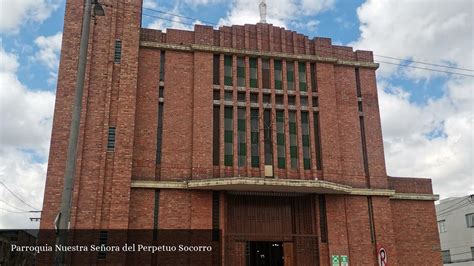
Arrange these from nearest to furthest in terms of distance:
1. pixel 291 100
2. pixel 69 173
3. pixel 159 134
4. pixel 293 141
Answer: pixel 69 173 < pixel 159 134 < pixel 293 141 < pixel 291 100

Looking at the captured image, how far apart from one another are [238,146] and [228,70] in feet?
13.2

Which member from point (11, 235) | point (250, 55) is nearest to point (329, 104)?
point (250, 55)

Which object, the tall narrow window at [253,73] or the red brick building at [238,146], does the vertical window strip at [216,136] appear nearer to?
the red brick building at [238,146]

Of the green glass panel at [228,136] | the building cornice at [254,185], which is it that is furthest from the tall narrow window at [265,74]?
the building cornice at [254,185]

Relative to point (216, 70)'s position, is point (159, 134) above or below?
below

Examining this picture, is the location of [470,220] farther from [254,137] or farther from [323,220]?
[254,137]

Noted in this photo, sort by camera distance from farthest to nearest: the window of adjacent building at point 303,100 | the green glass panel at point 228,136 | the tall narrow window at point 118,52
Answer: the window of adjacent building at point 303,100 → the green glass panel at point 228,136 → the tall narrow window at point 118,52

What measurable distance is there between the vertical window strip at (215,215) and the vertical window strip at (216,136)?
152 centimetres

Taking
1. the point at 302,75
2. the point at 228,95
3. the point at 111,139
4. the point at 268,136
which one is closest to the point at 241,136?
the point at 268,136

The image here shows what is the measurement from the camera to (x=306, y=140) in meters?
22.3

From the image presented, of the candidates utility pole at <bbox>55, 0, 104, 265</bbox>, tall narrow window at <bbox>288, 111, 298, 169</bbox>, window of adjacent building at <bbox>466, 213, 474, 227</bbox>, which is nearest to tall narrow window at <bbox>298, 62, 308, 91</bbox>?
tall narrow window at <bbox>288, 111, 298, 169</bbox>

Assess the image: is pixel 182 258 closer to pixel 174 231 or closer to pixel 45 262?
pixel 174 231

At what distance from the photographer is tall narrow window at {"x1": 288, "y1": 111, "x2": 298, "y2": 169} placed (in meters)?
21.8

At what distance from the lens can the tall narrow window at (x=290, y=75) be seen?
23.0m
